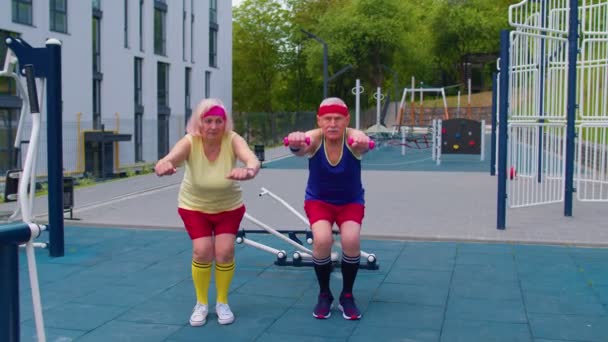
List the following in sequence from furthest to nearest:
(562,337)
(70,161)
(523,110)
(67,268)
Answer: (70,161), (523,110), (67,268), (562,337)

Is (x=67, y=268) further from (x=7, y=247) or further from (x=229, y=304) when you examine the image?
(x=7, y=247)

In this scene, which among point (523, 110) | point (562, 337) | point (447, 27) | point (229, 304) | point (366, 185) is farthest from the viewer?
point (447, 27)

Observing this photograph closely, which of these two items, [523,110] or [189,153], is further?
[523,110]

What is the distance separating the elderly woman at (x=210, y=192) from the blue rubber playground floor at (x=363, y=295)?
38 cm

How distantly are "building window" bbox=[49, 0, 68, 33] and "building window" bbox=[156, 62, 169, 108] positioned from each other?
26.5ft

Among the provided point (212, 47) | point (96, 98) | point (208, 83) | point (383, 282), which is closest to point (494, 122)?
point (383, 282)

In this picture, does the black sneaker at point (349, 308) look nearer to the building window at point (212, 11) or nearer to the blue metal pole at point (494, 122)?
the blue metal pole at point (494, 122)

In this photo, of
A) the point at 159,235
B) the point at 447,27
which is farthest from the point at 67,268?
the point at 447,27

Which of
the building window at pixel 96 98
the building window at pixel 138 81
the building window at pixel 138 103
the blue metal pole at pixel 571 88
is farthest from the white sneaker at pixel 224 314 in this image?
the building window at pixel 138 81

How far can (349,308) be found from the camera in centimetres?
539

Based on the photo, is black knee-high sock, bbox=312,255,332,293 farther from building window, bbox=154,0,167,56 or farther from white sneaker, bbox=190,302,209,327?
building window, bbox=154,0,167,56

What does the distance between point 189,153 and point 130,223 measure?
5082 mm

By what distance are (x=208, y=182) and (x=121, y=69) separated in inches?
968

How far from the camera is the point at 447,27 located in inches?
2532
